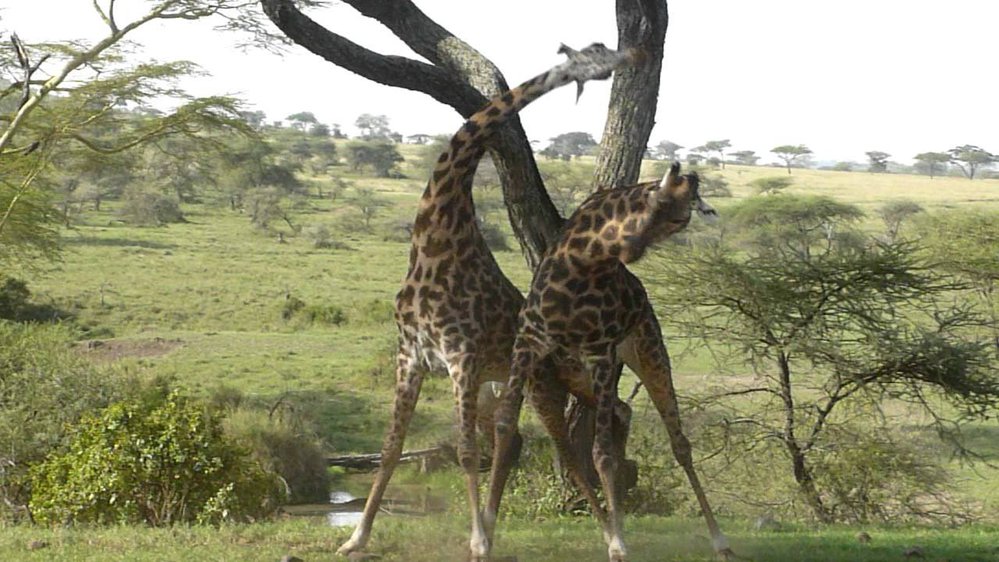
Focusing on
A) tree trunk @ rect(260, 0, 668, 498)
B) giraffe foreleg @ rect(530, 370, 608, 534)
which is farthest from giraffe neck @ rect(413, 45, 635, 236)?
tree trunk @ rect(260, 0, 668, 498)

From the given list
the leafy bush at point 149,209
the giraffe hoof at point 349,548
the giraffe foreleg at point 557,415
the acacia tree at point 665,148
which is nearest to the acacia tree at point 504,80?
the giraffe foreleg at point 557,415

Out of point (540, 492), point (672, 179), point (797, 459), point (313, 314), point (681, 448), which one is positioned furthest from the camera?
point (313, 314)

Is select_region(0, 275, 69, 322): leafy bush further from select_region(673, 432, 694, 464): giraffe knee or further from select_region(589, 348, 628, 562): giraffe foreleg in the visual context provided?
select_region(589, 348, 628, 562): giraffe foreleg

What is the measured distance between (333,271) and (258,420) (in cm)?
1889

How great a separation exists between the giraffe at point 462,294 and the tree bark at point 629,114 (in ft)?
10.3

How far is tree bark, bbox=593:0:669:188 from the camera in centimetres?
853

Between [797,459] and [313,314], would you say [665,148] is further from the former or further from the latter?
[797,459]

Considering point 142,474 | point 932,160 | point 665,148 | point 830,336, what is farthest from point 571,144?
point 142,474

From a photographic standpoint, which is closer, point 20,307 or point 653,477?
point 653,477

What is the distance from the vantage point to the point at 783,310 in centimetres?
1221

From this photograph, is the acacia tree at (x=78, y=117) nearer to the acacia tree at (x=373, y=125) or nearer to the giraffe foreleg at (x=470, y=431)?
the giraffe foreleg at (x=470, y=431)

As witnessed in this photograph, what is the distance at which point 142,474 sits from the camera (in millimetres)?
7609

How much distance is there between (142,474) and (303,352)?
17.4 m

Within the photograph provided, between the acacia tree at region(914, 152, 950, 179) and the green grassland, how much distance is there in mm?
7473
